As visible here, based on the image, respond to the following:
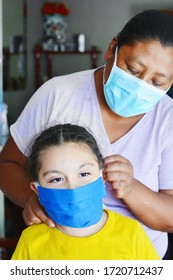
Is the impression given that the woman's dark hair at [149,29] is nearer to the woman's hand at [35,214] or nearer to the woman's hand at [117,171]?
the woman's hand at [117,171]

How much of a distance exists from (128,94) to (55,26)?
3917 mm

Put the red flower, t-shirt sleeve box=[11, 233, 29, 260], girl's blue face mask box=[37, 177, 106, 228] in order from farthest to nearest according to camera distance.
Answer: the red flower, t-shirt sleeve box=[11, 233, 29, 260], girl's blue face mask box=[37, 177, 106, 228]

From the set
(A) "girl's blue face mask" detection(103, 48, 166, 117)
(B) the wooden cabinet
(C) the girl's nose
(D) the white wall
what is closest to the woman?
(A) "girl's blue face mask" detection(103, 48, 166, 117)

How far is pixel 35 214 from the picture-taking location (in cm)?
120

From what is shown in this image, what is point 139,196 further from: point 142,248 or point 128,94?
point 128,94

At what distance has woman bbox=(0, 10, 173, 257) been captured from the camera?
1.24 meters

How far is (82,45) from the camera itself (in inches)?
202

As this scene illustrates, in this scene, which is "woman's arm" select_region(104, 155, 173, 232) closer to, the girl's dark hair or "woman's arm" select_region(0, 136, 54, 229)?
the girl's dark hair

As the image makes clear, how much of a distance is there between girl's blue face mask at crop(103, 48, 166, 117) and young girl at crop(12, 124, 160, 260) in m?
0.16

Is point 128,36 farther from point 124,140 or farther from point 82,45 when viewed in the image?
point 82,45

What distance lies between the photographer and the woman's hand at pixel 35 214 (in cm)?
118

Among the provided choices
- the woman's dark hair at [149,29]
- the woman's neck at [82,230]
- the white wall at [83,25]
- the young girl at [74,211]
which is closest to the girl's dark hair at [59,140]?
the young girl at [74,211]
